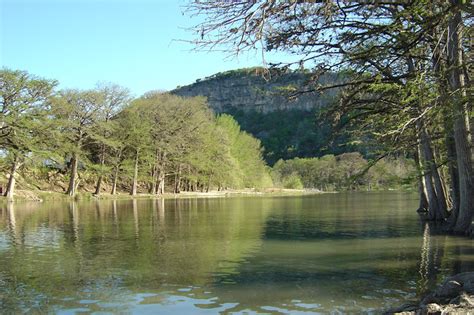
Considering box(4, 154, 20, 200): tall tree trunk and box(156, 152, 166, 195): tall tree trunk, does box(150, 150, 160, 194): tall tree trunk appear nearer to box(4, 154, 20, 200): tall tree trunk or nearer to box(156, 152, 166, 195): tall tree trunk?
box(156, 152, 166, 195): tall tree trunk

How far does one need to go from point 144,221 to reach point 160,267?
1443 centimetres

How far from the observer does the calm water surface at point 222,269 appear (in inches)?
371

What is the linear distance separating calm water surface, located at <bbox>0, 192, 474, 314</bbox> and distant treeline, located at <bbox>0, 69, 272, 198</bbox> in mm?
27856

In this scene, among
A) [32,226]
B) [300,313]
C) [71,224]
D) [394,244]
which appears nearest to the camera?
[300,313]

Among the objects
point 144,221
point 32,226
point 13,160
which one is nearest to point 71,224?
point 32,226

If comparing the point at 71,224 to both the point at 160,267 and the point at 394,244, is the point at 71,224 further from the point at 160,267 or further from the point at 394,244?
the point at 394,244

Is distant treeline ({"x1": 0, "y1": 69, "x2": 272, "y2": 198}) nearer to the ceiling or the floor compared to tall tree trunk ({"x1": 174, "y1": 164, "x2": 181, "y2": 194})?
nearer to the ceiling

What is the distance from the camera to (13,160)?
153 feet

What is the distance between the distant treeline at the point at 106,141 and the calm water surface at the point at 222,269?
91.4ft

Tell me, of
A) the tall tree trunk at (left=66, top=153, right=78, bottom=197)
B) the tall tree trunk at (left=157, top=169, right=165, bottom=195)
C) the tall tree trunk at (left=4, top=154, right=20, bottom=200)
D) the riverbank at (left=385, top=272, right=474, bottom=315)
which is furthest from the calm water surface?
the tall tree trunk at (left=157, top=169, right=165, bottom=195)

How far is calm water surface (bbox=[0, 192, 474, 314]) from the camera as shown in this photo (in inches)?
371

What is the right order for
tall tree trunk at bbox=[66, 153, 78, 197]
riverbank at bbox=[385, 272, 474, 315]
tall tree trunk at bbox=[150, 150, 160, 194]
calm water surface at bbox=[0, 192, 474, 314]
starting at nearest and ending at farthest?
riverbank at bbox=[385, 272, 474, 315]
calm water surface at bbox=[0, 192, 474, 314]
tall tree trunk at bbox=[66, 153, 78, 197]
tall tree trunk at bbox=[150, 150, 160, 194]

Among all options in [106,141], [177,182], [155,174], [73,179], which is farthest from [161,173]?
[73,179]

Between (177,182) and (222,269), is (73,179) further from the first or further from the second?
(222,269)
